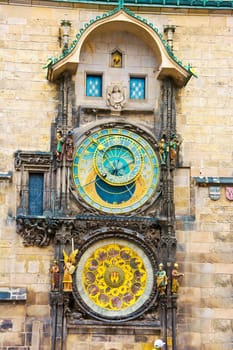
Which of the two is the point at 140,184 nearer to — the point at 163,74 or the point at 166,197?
the point at 166,197

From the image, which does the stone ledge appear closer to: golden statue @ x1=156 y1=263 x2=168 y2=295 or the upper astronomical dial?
golden statue @ x1=156 y1=263 x2=168 y2=295

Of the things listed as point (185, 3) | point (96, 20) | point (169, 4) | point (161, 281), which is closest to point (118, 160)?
point (161, 281)

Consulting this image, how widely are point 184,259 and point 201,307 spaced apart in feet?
2.58

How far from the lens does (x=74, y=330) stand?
1412cm

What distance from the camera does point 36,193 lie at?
Answer: 14695 millimetres

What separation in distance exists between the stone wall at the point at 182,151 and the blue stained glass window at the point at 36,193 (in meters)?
0.26

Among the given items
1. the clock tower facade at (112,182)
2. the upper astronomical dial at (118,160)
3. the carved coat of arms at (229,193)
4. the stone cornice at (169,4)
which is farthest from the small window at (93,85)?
the carved coat of arms at (229,193)

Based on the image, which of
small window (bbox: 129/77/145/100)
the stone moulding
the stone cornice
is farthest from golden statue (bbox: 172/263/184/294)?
the stone cornice

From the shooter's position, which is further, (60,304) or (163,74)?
(163,74)

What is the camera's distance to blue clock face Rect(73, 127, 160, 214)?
14.7 metres

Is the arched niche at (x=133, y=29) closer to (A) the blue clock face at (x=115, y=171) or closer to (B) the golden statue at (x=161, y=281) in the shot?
(A) the blue clock face at (x=115, y=171)

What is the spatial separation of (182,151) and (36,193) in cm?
245

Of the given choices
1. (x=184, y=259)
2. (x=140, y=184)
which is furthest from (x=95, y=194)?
(x=184, y=259)

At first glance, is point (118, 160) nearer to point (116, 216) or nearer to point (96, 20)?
point (116, 216)
